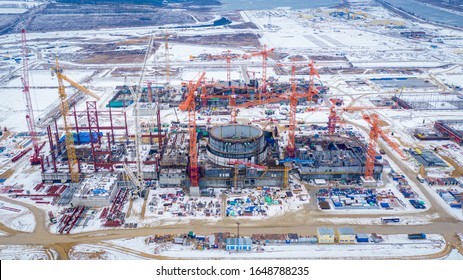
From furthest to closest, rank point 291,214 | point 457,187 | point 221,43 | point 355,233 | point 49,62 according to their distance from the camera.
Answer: point 221,43
point 49,62
point 457,187
point 291,214
point 355,233

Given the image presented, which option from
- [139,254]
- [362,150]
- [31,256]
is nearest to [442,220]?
[362,150]

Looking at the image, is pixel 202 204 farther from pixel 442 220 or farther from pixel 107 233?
pixel 442 220

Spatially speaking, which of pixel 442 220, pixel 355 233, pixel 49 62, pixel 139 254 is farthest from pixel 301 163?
pixel 49 62

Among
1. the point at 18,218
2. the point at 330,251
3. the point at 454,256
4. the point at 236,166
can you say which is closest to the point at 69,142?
the point at 18,218

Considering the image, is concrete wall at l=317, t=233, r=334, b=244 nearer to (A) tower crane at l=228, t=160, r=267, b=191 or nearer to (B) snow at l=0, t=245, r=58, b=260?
(A) tower crane at l=228, t=160, r=267, b=191

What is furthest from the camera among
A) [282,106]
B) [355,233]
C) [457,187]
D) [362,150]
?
[282,106]

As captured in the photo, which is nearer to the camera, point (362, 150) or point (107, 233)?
point (107, 233)

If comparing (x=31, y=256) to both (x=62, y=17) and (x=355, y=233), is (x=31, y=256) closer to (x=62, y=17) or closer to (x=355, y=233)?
(x=355, y=233)
